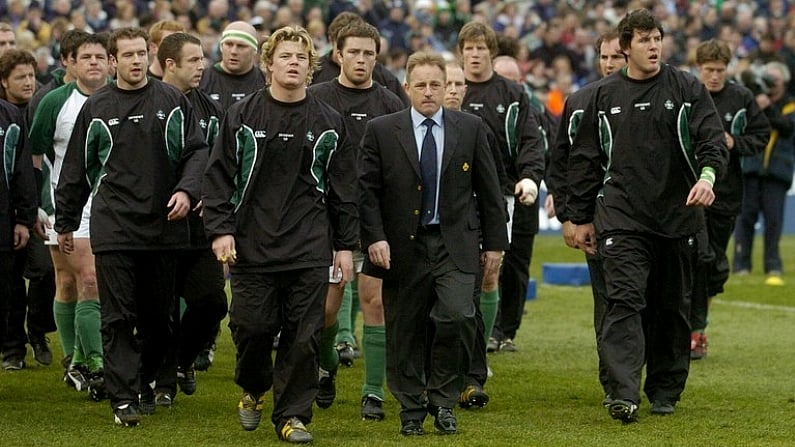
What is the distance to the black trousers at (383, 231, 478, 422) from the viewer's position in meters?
8.90

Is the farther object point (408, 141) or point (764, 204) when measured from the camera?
point (764, 204)

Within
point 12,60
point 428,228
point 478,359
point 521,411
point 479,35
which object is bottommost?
point 521,411

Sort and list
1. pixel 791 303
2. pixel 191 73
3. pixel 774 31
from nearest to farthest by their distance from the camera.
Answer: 1. pixel 191 73
2. pixel 791 303
3. pixel 774 31

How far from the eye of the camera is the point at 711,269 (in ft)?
41.9

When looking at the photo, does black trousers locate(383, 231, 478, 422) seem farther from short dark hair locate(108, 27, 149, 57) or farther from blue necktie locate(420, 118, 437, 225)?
short dark hair locate(108, 27, 149, 57)

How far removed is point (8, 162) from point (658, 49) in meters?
3.95

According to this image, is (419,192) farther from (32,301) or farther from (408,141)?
(32,301)

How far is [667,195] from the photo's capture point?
9438mm

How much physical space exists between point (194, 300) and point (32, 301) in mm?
2526

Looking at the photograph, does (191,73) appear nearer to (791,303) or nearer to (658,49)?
(658,49)

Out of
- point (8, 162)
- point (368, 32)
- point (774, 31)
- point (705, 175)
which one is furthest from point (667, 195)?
point (774, 31)

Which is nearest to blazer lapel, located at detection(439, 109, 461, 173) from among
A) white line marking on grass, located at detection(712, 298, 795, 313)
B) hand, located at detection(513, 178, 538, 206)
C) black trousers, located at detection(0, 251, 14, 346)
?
hand, located at detection(513, 178, 538, 206)

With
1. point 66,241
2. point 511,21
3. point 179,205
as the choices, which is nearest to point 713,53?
point 179,205

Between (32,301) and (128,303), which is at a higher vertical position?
(128,303)
